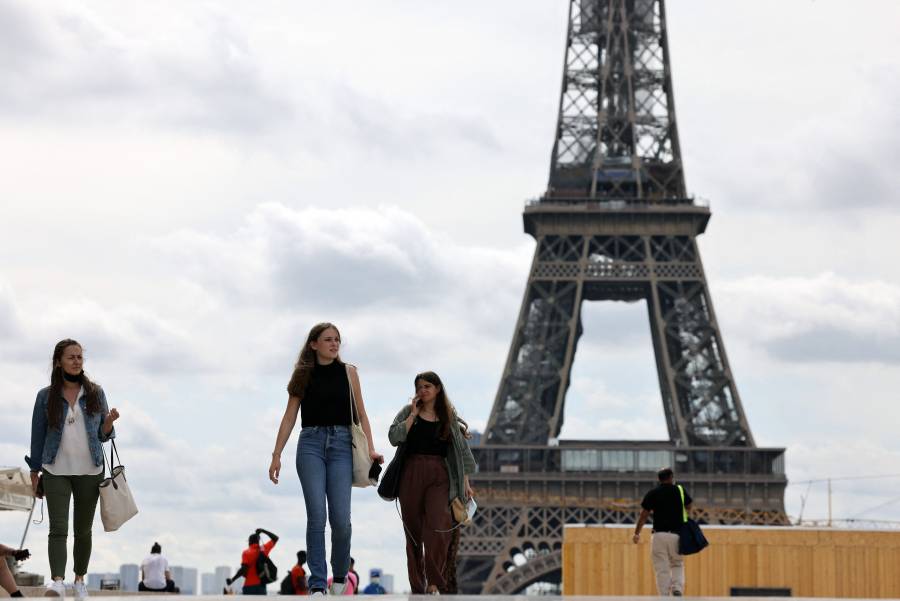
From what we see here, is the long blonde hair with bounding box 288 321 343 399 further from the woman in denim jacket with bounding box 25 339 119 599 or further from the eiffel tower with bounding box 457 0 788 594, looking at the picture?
the eiffel tower with bounding box 457 0 788 594

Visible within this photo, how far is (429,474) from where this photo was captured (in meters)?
15.7

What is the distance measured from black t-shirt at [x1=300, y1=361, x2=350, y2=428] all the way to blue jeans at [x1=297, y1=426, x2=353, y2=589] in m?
0.08

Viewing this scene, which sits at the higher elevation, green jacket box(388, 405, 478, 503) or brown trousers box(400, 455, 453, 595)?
green jacket box(388, 405, 478, 503)

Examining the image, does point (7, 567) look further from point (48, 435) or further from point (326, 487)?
point (326, 487)

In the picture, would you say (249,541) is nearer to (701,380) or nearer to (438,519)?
(438,519)

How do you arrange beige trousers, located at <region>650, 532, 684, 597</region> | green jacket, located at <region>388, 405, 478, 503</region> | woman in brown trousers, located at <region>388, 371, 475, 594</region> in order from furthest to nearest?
beige trousers, located at <region>650, 532, 684, 597</region>
green jacket, located at <region>388, 405, 478, 503</region>
woman in brown trousers, located at <region>388, 371, 475, 594</region>

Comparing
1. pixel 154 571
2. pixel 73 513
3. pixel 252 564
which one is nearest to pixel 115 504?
pixel 73 513

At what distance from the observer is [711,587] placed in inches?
1261

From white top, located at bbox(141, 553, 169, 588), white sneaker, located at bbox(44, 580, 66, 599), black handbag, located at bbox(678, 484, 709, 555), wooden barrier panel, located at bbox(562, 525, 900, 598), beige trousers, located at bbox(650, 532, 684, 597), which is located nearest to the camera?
white sneaker, located at bbox(44, 580, 66, 599)

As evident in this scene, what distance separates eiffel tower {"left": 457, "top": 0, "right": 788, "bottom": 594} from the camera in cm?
7388

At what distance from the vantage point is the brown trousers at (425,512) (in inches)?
617

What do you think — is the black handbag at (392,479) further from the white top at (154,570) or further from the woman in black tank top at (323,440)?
the white top at (154,570)

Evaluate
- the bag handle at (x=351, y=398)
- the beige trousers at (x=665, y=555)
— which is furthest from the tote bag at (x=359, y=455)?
the beige trousers at (x=665, y=555)

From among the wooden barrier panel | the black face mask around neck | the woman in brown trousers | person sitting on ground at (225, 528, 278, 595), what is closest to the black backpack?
person sitting on ground at (225, 528, 278, 595)
